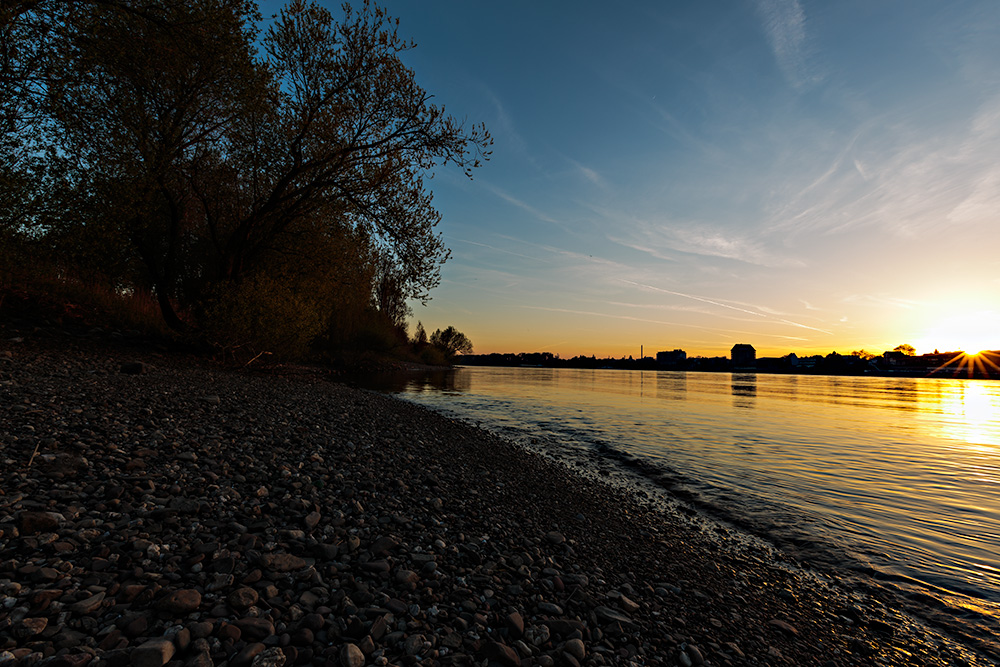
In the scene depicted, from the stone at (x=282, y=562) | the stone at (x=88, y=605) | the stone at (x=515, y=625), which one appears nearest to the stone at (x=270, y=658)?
the stone at (x=282, y=562)

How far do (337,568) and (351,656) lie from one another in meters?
1.47

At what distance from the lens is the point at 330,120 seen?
20.7 m

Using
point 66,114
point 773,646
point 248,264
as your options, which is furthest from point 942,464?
point 66,114

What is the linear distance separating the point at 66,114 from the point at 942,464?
112 ft

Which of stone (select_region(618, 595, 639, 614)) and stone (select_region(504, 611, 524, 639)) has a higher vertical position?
stone (select_region(504, 611, 524, 639))

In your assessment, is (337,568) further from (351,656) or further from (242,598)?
(351,656)

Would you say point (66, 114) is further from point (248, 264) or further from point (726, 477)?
point (726, 477)

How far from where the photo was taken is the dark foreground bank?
3.41 m

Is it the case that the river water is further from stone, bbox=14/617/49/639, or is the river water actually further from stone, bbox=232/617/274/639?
stone, bbox=14/617/49/639

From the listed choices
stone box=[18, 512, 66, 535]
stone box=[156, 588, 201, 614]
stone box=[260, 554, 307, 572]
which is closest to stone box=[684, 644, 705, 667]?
stone box=[260, 554, 307, 572]

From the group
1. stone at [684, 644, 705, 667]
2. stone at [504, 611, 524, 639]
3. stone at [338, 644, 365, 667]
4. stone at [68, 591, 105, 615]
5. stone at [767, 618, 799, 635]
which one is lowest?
stone at [767, 618, 799, 635]

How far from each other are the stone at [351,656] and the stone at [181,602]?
134 cm

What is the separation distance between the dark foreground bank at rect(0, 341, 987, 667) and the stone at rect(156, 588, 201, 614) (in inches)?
0.6

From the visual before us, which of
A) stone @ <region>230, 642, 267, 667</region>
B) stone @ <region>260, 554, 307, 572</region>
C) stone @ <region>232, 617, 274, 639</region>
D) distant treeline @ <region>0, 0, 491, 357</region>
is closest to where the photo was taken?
stone @ <region>230, 642, 267, 667</region>
